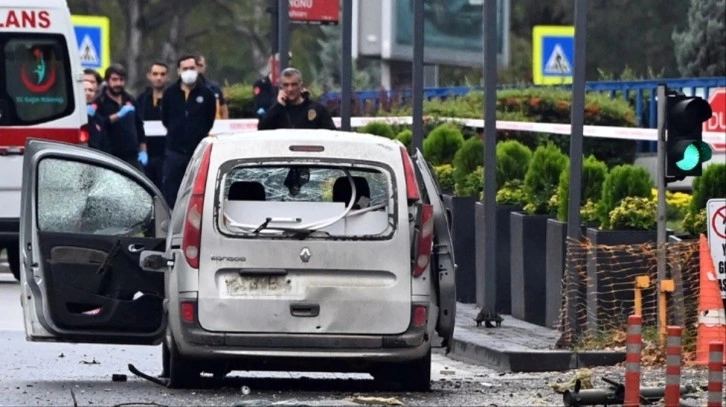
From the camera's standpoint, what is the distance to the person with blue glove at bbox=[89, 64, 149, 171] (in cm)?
2534

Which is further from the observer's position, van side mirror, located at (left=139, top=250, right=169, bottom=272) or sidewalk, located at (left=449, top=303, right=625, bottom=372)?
sidewalk, located at (left=449, top=303, right=625, bottom=372)

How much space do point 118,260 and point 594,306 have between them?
4.11 meters

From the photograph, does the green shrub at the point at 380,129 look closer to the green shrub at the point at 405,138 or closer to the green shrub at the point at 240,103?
the green shrub at the point at 405,138

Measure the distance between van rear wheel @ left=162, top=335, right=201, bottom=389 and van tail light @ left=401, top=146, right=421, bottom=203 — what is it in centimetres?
157

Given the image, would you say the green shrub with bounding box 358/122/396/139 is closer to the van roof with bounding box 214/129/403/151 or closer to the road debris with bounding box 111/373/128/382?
the road debris with bounding box 111/373/128/382

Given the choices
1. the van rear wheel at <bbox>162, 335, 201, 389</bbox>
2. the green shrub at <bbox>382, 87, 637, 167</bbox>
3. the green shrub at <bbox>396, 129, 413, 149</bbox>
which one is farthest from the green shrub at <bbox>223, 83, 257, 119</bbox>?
the van rear wheel at <bbox>162, 335, 201, 389</bbox>

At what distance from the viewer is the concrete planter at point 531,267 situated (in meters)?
18.7

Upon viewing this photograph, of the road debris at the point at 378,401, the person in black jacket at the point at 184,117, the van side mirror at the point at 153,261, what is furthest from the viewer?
the person in black jacket at the point at 184,117

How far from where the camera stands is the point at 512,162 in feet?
67.7

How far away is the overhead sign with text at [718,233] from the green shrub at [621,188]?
2.20 meters

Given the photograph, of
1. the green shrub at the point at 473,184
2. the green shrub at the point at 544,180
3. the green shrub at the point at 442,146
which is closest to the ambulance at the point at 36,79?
the green shrub at the point at 442,146

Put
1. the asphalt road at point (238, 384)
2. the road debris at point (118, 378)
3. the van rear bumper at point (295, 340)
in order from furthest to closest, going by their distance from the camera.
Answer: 1. the road debris at point (118, 378)
2. the van rear bumper at point (295, 340)
3. the asphalt road at point (238, 384)

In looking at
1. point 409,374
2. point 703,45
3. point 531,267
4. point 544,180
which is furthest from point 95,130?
point 703,45

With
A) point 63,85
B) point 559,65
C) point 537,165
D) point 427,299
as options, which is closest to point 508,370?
point 427,299
